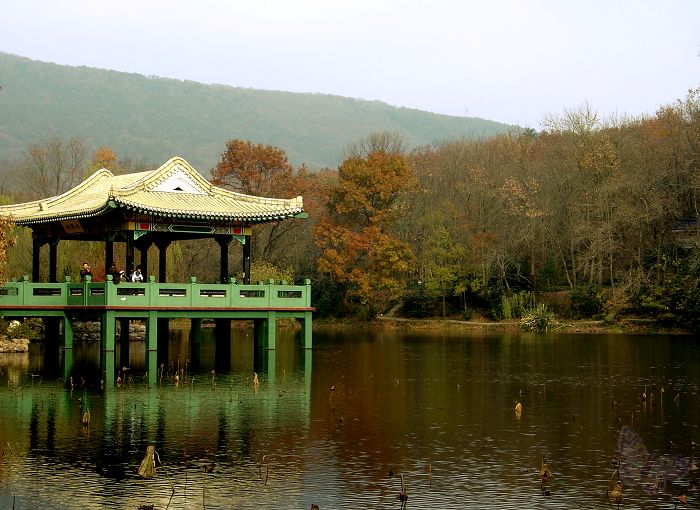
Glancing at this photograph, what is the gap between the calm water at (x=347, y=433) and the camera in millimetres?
15477

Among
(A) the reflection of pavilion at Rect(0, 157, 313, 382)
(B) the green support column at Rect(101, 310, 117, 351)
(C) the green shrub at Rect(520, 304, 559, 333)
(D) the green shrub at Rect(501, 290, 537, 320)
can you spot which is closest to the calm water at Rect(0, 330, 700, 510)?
(B) the green support column at Rect(101, 310, 117, 351)

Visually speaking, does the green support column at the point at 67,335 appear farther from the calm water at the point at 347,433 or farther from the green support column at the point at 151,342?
the green support column at the point at 151,342

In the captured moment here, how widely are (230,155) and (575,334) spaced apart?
24401 millimetres

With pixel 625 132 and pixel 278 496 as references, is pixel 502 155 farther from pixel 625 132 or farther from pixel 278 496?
pixel 278 496

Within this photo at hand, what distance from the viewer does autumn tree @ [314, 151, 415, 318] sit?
6194 centimetres

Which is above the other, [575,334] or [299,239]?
[299,239]

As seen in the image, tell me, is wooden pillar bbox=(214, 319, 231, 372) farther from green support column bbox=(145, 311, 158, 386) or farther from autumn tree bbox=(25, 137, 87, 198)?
autumn tree bbox=(25, 137, 87, 198)

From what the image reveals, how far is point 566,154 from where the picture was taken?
64.8 m

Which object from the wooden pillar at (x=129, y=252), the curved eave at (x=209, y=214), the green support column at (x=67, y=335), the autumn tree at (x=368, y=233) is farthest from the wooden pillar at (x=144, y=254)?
the autumn tree at (x=368, y=233)

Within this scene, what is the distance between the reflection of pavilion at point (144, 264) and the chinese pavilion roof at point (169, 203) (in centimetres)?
4

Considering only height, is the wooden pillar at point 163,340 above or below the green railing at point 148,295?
below

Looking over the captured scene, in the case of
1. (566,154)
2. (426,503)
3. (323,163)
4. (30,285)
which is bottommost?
(426,503)

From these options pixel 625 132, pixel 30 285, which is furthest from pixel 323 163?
pixel 30 285

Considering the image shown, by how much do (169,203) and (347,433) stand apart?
59.6 feet
